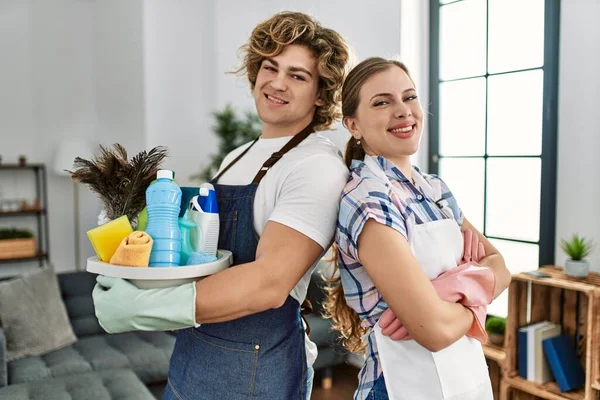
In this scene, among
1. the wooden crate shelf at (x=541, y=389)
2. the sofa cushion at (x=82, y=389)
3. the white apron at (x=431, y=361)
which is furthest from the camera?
the sofa cushion at (x=82, y=389)

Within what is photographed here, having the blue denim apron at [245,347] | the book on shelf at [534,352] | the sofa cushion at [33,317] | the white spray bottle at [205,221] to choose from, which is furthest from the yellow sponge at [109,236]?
the sofa cushion at [33,317]

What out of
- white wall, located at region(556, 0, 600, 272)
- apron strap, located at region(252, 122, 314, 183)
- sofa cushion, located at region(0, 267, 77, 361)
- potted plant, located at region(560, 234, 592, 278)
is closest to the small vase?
potted plant, located at region(560, 234, 592, 278)

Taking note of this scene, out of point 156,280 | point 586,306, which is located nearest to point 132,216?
point 156,280

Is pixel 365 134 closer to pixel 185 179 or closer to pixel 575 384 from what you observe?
pixel 575 384

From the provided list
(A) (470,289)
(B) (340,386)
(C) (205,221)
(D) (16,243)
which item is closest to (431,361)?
(A) (470,289)

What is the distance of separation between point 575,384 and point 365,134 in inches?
67.2

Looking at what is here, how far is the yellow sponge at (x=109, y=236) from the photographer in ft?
3.35

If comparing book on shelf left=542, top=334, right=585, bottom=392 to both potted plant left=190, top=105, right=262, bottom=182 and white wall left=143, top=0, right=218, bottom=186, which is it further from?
white wall left=143, top=0, right=218, bottom=186

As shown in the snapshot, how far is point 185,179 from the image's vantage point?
476 centimetres

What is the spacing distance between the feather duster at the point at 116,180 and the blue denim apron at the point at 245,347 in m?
0.19

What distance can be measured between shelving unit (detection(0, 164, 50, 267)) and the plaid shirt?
467 centimetres

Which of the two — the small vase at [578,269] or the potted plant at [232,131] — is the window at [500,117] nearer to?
the small vase at [578,269]

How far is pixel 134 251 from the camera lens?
0.97 meters

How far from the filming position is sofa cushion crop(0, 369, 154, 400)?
2311 mm
